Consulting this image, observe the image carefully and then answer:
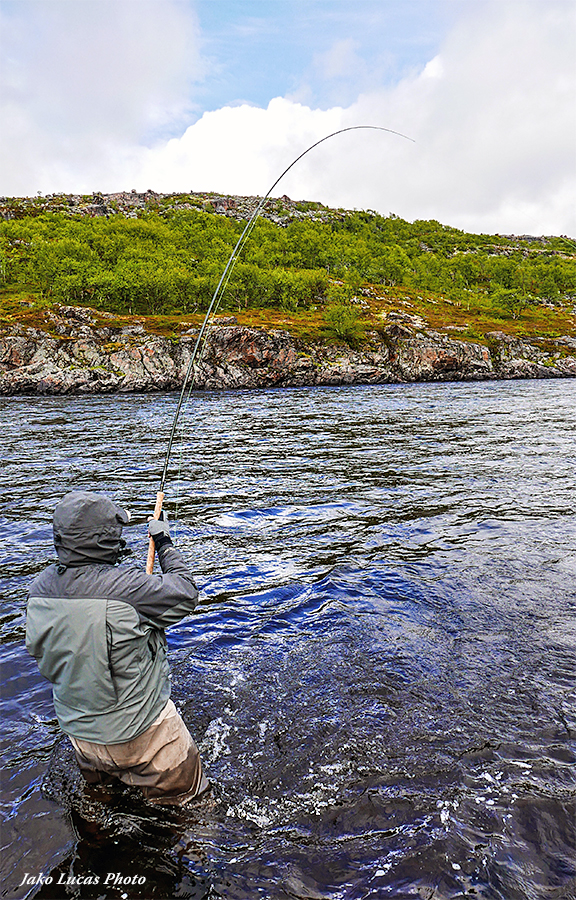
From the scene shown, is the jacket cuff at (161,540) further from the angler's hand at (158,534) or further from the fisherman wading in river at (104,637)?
the fisherman wading in river at (104,637)

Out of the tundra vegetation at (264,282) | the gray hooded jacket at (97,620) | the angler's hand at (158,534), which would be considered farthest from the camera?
the tundra vegetation at (264,282)

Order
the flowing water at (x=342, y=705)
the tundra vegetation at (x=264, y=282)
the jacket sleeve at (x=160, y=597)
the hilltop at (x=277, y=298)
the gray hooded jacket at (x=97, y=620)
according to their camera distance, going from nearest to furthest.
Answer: the gray hooded jacket at (x=97, y=620)
the jacket sleeve at (x=160, y=597)
the flowing water at (x=342, y=705)
the hilltop at (x=277, y=298)
the tundra vegetation at (x=264, y=282)

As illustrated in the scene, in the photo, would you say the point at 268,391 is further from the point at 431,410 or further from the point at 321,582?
the point at 321,582

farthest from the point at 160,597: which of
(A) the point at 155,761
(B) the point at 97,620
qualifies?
(A) the point at 155,761

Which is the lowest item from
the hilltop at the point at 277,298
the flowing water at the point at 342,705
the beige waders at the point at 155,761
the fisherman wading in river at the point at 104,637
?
the flowing water at the point at 342,705

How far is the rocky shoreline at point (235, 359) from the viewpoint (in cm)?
4361

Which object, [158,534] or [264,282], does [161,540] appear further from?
[264,282]

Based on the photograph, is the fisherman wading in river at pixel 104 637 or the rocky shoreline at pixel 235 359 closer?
the fisherman wading in river at pixel 104 637

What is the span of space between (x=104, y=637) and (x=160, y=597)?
44cm

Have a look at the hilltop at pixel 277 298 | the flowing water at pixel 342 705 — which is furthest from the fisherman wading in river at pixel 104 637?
the hilltop at pixel 277 298

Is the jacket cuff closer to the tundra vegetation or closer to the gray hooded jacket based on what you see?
the gray hooded jacket

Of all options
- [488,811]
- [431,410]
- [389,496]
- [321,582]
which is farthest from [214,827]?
[431,410]

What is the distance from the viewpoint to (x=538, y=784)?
14.3 feet

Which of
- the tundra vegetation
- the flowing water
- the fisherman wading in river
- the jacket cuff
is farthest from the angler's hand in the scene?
the tundra vegetation
